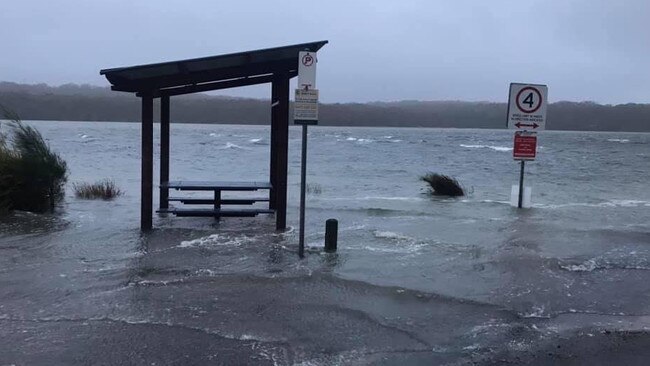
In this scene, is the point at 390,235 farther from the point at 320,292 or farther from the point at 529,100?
the point at 529,100

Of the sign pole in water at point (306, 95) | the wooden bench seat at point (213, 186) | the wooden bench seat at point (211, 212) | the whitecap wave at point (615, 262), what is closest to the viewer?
the sign pole in water at point (306, 95)

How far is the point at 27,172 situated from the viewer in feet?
→ 37.7

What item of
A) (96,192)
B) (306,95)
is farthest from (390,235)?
(96,192)

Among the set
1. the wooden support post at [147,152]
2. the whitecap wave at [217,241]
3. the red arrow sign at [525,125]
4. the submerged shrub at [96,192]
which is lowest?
the submerged shrub at [96,192]

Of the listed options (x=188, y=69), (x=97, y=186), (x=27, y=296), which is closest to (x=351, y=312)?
(x=27, y=296)

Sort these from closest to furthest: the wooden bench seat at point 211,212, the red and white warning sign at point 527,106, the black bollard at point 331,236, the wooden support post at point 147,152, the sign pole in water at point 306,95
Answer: the sign pole in water at point 306,95 < the black bollard at point 331,236 < the wooden support post at point 147,152 < the wooden bench seat at point 211,212 < the red and white warning sign at point 527,106

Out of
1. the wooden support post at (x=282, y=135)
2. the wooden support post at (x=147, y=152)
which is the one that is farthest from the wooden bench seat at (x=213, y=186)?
the wooden support post at (x=282, y=135)

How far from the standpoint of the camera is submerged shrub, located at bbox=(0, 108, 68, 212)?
444 inches

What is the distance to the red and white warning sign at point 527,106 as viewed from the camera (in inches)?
516

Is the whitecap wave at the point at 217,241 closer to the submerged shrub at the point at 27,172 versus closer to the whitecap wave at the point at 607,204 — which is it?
the submerged shrub at the point at 27,172

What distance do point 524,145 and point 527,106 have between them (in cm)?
83

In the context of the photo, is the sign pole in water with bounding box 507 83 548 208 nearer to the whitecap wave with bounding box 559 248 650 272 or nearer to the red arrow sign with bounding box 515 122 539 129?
the red arrow sign with bounding box 515 122 539 129

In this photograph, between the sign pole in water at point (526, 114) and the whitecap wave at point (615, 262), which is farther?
the sign pole in water at point (526, 114)

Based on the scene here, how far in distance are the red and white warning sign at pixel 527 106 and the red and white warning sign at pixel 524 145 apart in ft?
0.45
